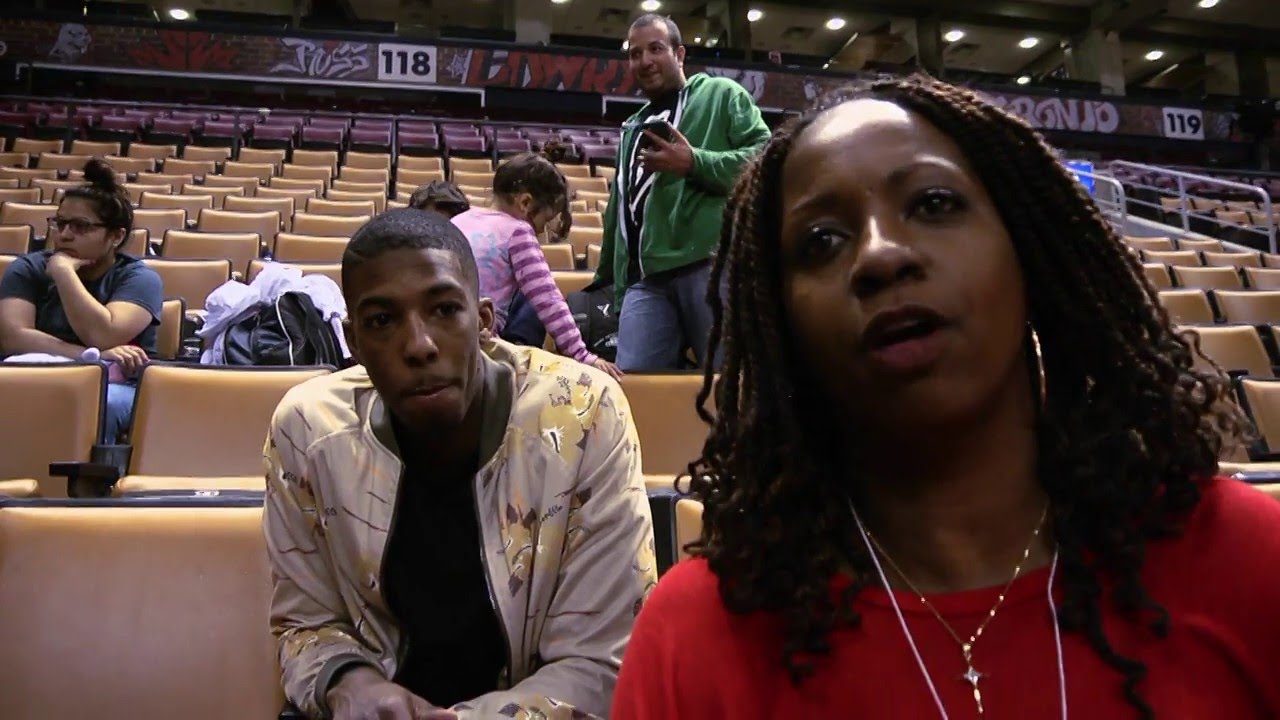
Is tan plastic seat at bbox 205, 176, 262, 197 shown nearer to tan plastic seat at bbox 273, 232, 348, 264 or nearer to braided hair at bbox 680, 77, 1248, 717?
tan plastic seat at bbox 273, 232, 348, 264

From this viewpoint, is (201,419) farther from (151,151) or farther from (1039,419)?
(151,151)

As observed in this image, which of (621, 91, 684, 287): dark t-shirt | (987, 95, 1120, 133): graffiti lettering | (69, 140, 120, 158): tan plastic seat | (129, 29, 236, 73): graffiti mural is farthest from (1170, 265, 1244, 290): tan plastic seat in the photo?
(129, 29, 236, 73): graffiti mural

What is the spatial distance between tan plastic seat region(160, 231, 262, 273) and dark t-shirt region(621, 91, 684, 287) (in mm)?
1645

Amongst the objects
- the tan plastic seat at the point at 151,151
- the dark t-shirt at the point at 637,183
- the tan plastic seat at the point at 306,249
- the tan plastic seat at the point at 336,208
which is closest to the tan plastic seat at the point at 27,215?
the tan plastic seat at the point at 336,208

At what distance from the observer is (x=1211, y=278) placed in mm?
3250

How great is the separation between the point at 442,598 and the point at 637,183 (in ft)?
3.03

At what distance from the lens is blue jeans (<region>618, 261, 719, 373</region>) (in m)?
1.39

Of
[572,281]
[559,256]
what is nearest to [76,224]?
[572,281]

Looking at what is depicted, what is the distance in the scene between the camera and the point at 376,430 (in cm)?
72

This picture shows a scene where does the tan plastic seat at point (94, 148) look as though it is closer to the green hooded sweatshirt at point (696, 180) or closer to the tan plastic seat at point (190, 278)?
the tan plastic seat at point (190, 278)

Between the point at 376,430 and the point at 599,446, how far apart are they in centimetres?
19

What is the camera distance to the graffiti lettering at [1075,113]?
8.50 meters

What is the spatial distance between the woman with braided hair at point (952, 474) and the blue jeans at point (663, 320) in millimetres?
948

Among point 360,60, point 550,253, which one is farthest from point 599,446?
point 360,60
